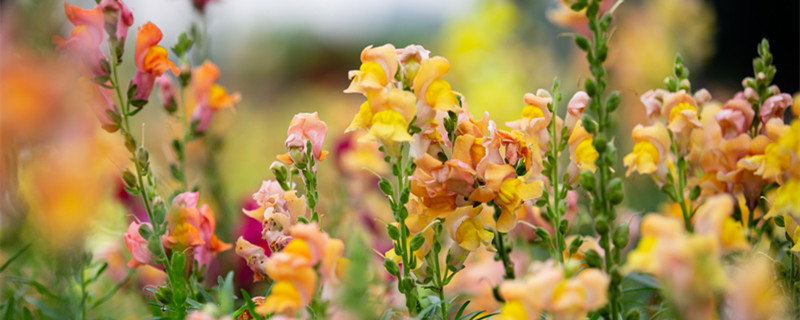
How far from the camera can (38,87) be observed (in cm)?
33

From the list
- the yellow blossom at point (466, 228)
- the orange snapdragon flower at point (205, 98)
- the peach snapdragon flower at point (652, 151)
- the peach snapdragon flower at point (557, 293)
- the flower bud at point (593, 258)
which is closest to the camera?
the peach snapdragon flower at point (557, 293)

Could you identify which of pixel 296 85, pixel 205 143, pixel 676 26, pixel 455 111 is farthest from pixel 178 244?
pixel 296 85

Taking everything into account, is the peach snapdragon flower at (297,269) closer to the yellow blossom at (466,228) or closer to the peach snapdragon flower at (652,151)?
the yellow blossom at (466,228)

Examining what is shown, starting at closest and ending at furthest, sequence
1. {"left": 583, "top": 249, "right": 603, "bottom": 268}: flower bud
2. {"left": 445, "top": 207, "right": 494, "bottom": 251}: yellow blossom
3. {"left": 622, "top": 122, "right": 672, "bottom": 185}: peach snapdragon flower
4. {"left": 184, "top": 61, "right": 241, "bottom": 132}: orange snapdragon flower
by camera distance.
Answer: {"left": 583, "top": 249, "right": 603, "bottom": 268}: flower bud, {"left": 445, "top": 207, "right": 494, "bottom": 251}: yellow blossom, {"left": 622, "top": 122, "right": 672, "bottom": 185}: peach snapdragon flower, {"left": 184, "top": 61, "right": 241, "bottom": 132}: orange snapdragon flower

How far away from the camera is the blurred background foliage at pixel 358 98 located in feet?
3.68

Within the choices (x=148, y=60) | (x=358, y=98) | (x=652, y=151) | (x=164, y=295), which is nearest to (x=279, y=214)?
(x=164, y=295)

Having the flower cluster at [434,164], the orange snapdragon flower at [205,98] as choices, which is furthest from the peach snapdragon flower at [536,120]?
the orange snapdragon flower at [205,98]

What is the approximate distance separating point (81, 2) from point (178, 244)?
303mm

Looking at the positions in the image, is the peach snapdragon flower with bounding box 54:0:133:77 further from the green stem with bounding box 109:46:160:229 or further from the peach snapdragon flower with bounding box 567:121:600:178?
the peach snapdragon flower with bounding box 567:121:600:178

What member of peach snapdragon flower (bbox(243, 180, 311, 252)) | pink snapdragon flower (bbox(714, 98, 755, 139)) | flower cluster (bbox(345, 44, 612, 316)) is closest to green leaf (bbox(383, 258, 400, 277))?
flower cluster (bbox(345, 44, 612, 316))

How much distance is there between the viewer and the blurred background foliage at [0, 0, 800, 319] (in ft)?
3.68

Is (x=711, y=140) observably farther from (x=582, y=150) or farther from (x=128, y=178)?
(x=128, y=178)

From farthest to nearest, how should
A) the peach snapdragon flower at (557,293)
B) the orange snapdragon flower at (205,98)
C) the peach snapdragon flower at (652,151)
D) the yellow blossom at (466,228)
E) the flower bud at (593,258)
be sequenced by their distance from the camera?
the orange snapdragon flower at (205,98)
the peach snapdragon flower at (652,151)
the yellow blossom at (466,228)
the flower bud at (593,258)
the peach snapdragon flower at (557,293)

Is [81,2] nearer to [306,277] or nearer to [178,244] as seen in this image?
[178,244]
